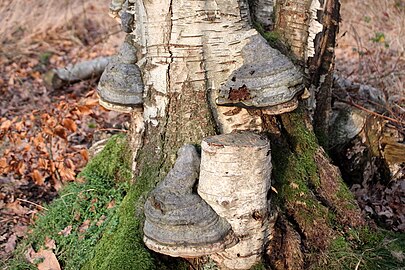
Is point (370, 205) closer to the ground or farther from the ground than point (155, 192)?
closer to the ground

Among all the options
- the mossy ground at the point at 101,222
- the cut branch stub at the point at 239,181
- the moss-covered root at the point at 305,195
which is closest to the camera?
the cut branch stub at the point at 239,181

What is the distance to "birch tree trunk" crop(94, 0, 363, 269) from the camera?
3.49m

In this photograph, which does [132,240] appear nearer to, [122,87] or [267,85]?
[122,87]

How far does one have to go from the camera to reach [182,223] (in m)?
2.87

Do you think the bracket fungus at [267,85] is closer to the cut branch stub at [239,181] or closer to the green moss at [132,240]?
the cut branch stub at [239,181]

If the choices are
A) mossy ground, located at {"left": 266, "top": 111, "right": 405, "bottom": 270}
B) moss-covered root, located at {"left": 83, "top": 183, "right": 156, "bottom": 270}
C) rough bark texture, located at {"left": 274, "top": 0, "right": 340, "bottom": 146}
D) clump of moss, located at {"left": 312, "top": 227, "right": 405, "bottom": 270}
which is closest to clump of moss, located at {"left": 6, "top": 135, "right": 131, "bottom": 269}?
moss-covered root, located at {"left": 83, "top": 183, "right": 156, "bottom": 270}

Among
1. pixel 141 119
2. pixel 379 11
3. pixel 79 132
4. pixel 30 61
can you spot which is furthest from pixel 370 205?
pixel 30 61

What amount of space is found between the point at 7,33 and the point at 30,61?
2020 millimetres

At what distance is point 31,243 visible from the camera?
420 centimetres

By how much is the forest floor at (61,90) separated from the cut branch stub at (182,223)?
A: 227cm

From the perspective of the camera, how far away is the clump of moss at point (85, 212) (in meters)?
3.89

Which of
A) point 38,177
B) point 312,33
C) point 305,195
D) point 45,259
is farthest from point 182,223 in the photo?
point 38,177

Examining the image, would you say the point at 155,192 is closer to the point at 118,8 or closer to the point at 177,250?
the point at 177,250

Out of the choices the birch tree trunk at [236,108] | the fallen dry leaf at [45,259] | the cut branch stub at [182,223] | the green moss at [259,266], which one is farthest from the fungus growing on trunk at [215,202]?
the fallen dry leaf at [45,259]
